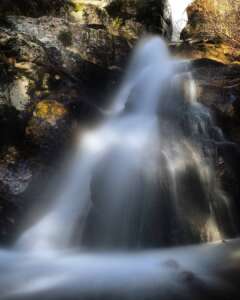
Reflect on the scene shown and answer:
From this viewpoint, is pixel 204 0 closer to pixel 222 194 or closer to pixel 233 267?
pixel 222 194

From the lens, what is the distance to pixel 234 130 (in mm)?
8461

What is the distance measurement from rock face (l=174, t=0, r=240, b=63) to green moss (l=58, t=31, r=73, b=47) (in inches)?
136

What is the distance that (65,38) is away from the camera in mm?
10289

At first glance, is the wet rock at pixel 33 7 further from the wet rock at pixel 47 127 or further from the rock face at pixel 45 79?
the wet rock at pixel 47 127

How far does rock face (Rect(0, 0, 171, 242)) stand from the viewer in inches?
311

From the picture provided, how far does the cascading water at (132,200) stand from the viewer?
21.7ft

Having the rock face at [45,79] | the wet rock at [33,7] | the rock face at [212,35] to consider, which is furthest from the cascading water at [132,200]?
the wet rock at [33,7]

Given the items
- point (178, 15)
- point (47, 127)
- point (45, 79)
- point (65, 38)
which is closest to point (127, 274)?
point (47, 127)

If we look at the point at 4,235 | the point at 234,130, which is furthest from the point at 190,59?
the point at 4,235

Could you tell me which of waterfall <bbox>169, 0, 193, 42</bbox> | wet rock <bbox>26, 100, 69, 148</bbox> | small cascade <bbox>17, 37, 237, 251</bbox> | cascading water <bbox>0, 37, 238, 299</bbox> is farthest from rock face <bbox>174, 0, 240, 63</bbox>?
wet rock <bbox>26, 100, 69, 148</bbox>

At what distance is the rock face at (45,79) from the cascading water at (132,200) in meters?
0.60

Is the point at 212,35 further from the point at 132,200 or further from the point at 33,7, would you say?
the point at 132,200

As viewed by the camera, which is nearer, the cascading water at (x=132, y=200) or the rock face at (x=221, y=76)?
the cascading water at (x=132, y=200)

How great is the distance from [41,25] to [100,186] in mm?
5102
